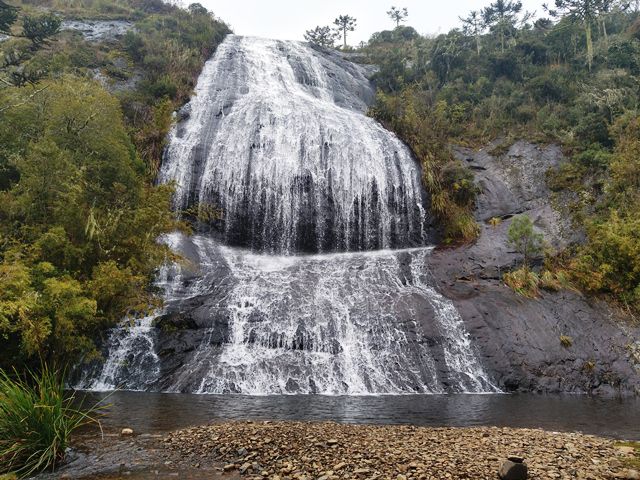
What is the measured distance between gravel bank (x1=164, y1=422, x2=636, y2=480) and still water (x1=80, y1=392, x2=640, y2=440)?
1.21 m

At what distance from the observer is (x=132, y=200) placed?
16688 mm

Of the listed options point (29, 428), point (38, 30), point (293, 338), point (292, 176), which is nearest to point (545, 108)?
point (292, 176)

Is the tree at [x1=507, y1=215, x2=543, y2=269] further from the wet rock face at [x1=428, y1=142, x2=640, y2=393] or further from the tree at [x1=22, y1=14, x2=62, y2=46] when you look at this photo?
the tree at [x1=22, y1=14, x2=62, y2=46]

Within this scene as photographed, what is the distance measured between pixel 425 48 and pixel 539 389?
1410 inches

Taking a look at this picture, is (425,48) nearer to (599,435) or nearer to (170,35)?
(170,35)

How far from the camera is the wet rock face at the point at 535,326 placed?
1455cm

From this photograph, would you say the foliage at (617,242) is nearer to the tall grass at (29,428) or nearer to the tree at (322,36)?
the tall grass at (29,428)

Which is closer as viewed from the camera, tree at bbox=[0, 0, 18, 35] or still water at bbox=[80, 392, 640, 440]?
still water at bbox=[80, 392, 640, 440]

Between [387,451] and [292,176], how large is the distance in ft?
62.8

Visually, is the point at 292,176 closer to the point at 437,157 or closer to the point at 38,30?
the point at 437,157

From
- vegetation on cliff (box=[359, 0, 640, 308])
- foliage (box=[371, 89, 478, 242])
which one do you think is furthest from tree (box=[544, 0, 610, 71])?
foliage (box=[371, 89, 478, 242])

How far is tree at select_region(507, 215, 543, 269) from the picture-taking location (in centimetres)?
1927

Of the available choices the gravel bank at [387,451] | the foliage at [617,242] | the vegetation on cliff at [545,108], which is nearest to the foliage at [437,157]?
the vegetation on cliff at [545,108]

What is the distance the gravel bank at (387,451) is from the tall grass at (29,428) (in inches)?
70.5
